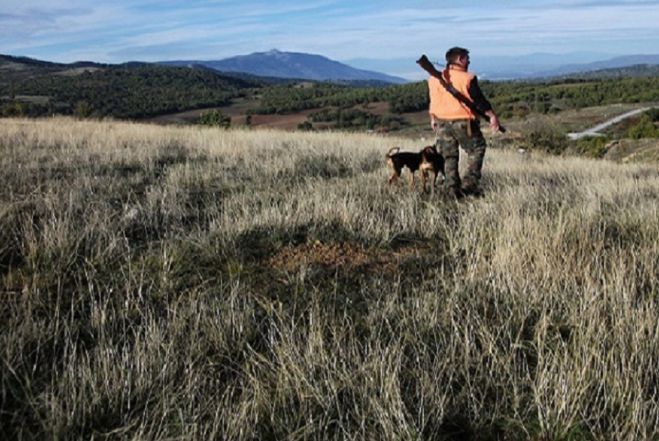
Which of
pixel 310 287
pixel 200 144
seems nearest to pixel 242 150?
pixel 200 144

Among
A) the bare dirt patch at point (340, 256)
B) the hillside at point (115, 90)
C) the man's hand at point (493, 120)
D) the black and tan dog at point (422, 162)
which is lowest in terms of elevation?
the bare dirt patch at point (340, 256)

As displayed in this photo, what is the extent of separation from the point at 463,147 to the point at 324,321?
5.03 m

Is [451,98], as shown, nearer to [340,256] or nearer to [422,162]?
[422,162]

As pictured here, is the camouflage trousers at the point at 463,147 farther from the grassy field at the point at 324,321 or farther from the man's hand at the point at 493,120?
the grassy field at the point at 324,321

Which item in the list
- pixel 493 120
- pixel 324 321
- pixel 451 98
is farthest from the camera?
pixel 451 98

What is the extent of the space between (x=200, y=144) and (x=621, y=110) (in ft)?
181

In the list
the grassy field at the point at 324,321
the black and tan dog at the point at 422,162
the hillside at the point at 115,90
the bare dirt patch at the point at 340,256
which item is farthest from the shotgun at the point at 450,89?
the hillside at the point at 115,90

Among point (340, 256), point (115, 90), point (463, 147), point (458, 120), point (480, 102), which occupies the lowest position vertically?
point (340, 256)

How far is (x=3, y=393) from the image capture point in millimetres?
2359

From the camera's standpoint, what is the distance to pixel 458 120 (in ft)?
24.4

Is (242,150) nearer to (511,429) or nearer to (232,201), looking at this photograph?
(232,201)

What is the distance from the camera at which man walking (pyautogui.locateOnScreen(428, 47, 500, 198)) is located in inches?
282

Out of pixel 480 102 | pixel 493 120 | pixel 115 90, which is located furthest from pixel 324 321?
pixel 115 90

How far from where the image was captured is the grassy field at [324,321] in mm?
2338
